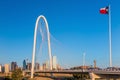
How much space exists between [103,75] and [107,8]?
24558 mm

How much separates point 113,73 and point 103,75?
32.0 ft

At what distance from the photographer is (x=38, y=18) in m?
111

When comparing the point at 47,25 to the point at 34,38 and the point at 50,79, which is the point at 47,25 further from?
the point at 50,79

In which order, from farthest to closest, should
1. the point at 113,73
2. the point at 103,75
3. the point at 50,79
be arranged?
the point at 50,79
the point at 103,75
the point at 113,73

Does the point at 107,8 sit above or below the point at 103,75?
above

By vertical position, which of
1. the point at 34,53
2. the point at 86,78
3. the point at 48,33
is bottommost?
the point at 86,78

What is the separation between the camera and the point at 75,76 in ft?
461

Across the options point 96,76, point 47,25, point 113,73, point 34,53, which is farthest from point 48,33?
point 113,73

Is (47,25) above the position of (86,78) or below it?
above

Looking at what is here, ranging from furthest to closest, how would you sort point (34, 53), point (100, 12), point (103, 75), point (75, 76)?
point (75, 76)
point (34, 53)
point (103, 75)
point (100, 12)

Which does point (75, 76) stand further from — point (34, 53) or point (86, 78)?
point (34, 53)

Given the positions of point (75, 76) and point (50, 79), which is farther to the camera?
point (75, 76)

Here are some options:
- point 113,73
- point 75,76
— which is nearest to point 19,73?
point 75,76

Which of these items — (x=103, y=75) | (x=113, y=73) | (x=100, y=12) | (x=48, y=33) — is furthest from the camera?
(x=48, y=33)
